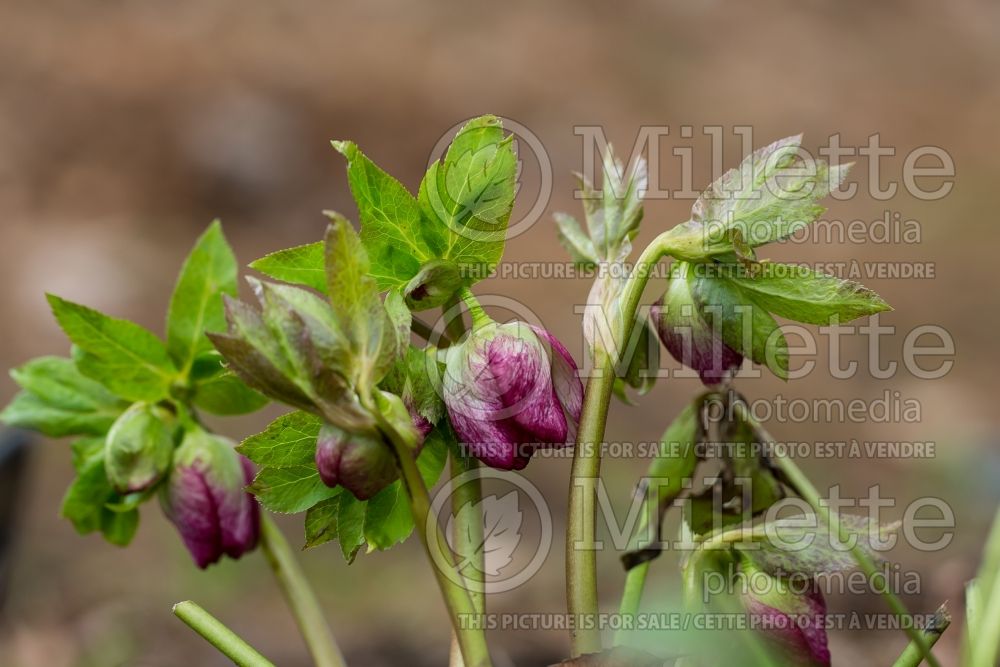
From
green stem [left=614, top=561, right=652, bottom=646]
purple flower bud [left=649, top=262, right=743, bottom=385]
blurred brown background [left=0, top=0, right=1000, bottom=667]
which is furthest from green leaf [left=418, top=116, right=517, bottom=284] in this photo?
blurred brown background [left=0, top=0, right=1000, bottom=667]

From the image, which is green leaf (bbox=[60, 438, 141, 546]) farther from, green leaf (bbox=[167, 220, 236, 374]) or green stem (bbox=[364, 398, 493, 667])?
green stem (bbox=[364, 398, 493, 667])

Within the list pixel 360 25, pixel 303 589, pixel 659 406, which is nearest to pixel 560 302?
pixel 659 406

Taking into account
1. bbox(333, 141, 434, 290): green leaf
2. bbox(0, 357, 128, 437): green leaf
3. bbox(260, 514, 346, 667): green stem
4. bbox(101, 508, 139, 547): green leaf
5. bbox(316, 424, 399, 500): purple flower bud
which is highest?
bbox(333, 141, 434, 290): green leaf

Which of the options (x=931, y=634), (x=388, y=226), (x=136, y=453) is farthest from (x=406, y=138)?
(x=931, y=634)

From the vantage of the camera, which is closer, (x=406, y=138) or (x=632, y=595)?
(x=632, y=595)

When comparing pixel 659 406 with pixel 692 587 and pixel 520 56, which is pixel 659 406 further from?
pixel 692 587

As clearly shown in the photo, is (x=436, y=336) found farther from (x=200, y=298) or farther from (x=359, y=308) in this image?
(x=200, y=298)

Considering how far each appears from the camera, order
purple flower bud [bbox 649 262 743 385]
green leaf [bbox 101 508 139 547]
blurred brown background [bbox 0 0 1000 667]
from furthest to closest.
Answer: blurred brown background [bbox 0 0 1000 667] → green leaf [bbox 101 508 139 547] → purple flower bud [bbox 649 262 743 385]
